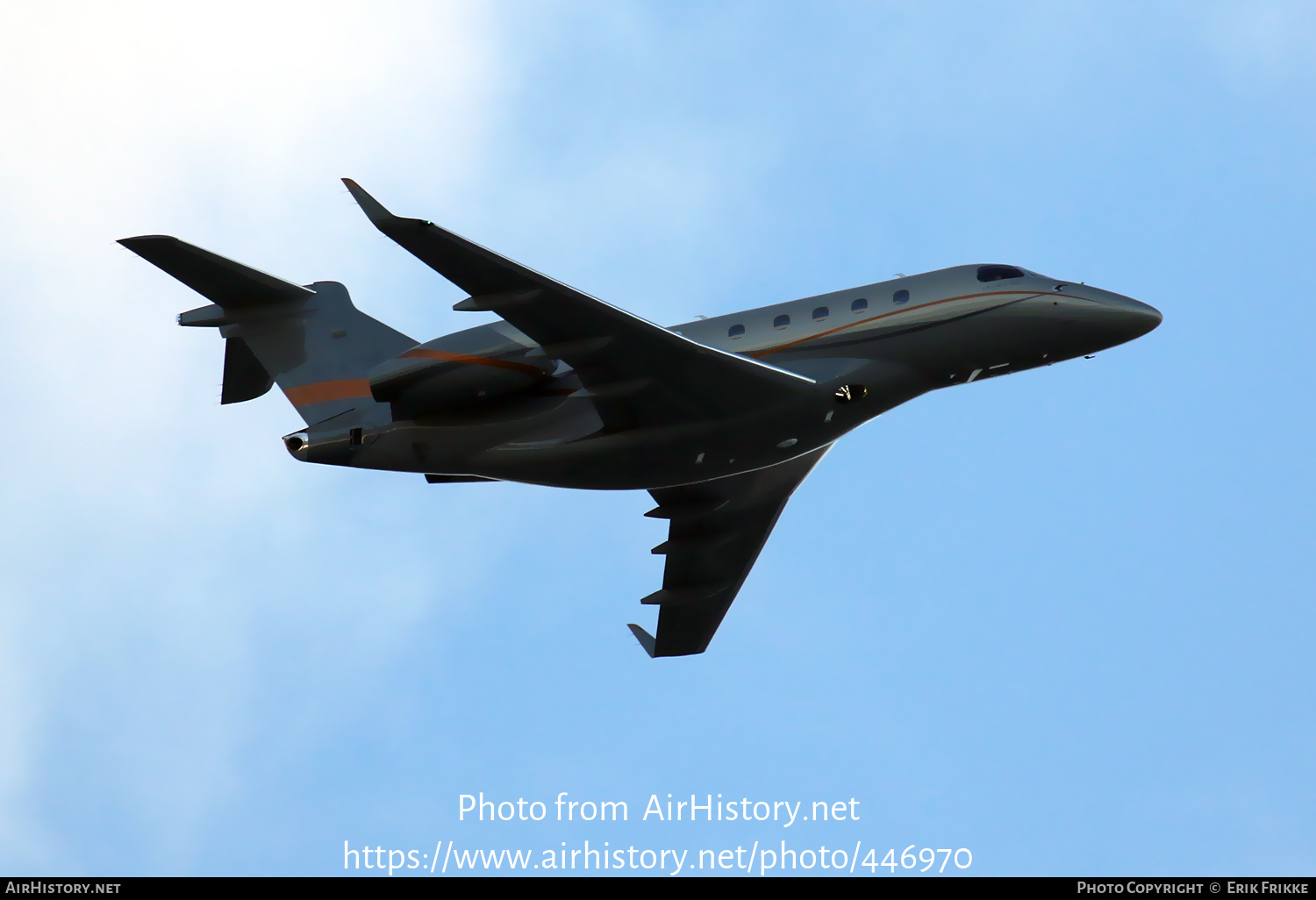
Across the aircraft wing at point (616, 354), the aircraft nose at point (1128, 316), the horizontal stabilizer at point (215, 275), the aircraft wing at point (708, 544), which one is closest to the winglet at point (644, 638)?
the aircraft wing at point (708, 544)

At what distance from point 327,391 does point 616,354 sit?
651 centimetres

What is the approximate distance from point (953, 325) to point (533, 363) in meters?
7.28

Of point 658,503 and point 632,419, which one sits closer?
point 632,419

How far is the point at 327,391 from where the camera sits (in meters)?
23.7

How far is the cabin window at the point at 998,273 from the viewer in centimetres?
2169

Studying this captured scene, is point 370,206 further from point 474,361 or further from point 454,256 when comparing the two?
point 474,361

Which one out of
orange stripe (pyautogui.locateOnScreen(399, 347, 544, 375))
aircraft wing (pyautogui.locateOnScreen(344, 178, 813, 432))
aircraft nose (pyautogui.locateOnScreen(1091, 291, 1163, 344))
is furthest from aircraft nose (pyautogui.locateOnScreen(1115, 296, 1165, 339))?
orange stripe (pyautogui.locateOnScreen(399, 347, 544, 375))

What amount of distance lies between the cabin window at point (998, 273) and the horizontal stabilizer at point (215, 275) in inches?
503

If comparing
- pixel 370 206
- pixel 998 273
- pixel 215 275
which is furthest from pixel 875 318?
pixel 215 275

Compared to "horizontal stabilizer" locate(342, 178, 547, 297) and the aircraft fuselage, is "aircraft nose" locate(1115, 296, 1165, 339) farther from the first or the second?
"horizontal stabilizer" locate(342, 178, 547, 297)

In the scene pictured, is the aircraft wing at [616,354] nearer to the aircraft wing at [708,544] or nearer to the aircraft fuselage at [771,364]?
the aircraft fuselage at [771,364]

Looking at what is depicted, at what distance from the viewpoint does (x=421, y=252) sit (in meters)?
18.2
